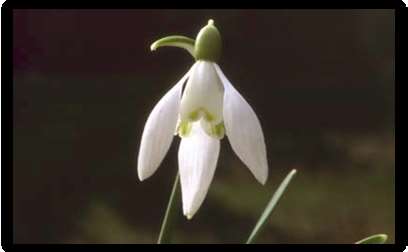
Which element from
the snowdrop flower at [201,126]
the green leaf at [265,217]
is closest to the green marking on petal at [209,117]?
the snowdrop flower at [201,126]

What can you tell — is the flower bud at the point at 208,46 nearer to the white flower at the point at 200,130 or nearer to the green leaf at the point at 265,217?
the white flower at the point at 200,130

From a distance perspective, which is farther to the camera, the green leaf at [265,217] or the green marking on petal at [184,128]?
the green leaf at [265,217]

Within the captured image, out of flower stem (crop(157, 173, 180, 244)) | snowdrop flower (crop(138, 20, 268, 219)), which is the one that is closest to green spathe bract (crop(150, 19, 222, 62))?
snowdrop flower (crop(138, 20, 268, 219))

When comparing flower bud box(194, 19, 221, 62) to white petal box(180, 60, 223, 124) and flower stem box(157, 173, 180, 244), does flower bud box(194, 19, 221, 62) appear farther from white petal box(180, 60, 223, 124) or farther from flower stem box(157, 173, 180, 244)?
flower stem box(157, 173, 180, 244)

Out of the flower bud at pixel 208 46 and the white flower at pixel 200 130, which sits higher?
the flower bud at pixel 208 46

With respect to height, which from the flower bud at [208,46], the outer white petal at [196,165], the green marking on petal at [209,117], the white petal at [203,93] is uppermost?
the flower bud at [208,46]

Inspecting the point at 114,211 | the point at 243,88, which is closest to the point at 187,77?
the point at 114,211

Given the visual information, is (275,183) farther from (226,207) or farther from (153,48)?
(153,48)

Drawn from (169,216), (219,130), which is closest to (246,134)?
(219,130)
